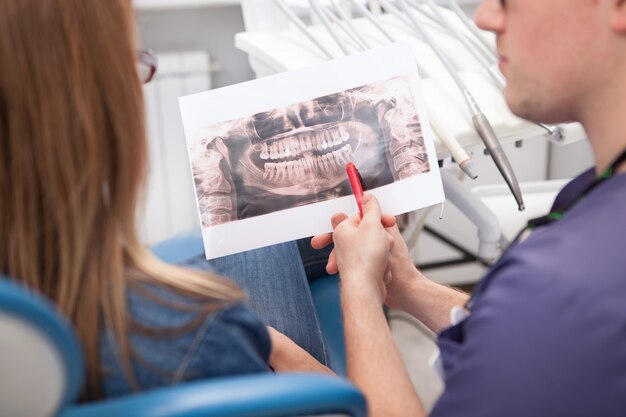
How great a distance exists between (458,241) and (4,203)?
176 cm

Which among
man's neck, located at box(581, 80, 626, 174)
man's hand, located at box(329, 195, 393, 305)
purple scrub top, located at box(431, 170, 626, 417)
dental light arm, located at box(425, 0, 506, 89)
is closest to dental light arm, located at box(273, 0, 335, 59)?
dental light arm, located at box(425, 0, 506, 89)

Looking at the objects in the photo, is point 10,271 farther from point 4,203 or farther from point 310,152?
point 310,152

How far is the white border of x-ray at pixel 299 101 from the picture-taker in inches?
36.4

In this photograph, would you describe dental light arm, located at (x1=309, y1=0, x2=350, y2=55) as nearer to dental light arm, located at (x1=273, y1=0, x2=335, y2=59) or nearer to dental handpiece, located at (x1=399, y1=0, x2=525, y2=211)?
dental light arm, located at (x1=273, y1=0, x2=335, y2=59)

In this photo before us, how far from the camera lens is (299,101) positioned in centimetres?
97

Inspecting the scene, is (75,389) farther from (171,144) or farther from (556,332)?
(171,144)

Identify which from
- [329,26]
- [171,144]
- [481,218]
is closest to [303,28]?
[329,26]

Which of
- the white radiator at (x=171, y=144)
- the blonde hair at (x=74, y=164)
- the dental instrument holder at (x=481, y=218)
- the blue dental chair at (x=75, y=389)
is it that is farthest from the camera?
the white radiator at (x=171, y=144)

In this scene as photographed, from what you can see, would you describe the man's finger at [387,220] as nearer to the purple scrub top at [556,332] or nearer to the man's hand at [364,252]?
the man's hand at [364,252]

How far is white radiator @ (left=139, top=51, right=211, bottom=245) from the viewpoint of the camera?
7.13 feet

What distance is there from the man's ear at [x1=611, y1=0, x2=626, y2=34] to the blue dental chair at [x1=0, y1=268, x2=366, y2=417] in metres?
0.40

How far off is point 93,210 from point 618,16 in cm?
47

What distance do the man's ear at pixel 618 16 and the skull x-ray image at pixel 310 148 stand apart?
34 cm

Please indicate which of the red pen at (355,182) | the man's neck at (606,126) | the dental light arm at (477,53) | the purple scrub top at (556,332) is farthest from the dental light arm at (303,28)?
the purple scrub top at (556,332)
